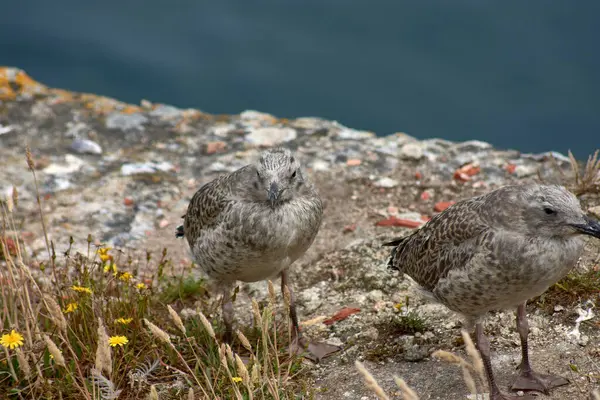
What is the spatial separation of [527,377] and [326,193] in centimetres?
341

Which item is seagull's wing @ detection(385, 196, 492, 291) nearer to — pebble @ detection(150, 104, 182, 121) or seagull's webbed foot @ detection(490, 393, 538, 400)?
Result: seagull's webbed foot @ detection(490, 393, 538, 400)

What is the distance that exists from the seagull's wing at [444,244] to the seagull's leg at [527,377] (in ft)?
1.72

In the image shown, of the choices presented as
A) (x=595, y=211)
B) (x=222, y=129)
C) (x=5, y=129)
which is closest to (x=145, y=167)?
(x=222, y=129)

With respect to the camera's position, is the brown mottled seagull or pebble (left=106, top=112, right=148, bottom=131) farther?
pebble (left=106, top=112, right=148, bottom=131)

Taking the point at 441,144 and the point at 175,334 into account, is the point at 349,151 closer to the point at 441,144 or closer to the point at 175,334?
the point at 441,144

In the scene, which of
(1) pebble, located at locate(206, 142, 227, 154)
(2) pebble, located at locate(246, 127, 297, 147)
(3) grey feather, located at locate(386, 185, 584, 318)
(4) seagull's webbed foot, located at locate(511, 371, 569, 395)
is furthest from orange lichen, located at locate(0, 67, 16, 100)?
(4) seagull's webbed foot, located at locate(511, 371, 569, 395)

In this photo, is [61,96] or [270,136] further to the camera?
[61,96]

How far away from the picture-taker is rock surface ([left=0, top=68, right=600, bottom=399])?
486 cm

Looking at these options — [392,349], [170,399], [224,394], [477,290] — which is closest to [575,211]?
[477,290]

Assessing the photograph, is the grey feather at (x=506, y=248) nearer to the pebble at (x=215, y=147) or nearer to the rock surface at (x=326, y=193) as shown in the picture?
the rock surface at (x=326, y=193)

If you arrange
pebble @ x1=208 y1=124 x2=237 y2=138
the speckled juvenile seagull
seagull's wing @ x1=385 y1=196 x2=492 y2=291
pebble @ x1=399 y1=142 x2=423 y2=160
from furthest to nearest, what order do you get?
pebble @ x1=208 y1=124 x2=237 y2=138 → pebble @ x1=399 y1=142 x2=423 y2=160 → seagull's wing @ x1=385 y1=196 x2=492 y2=291 → the speckled juvenile seagull

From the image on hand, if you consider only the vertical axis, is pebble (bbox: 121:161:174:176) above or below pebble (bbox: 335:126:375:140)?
below

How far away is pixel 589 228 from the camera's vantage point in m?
3.81

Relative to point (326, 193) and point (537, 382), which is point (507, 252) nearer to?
point (537, 382)
